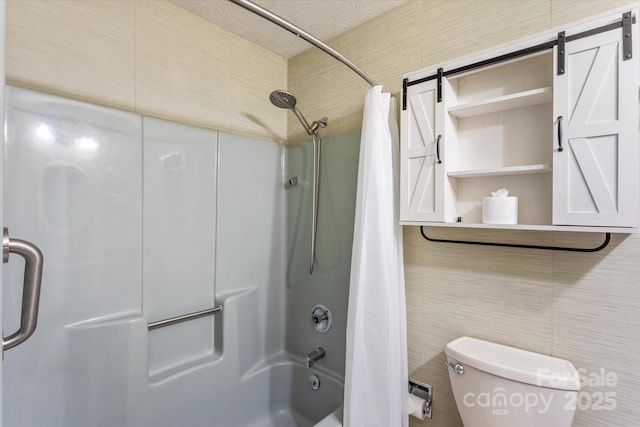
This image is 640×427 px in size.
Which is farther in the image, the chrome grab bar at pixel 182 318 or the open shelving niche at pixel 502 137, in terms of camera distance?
the chrome grab bar at pixel 182 318

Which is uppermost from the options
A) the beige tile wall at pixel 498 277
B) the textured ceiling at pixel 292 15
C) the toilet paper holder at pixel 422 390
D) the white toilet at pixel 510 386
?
the textured ceiling at pixel 292 15

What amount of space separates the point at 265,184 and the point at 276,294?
2.25ft

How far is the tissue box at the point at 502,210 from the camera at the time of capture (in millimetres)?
1123

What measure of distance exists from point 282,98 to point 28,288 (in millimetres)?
1214

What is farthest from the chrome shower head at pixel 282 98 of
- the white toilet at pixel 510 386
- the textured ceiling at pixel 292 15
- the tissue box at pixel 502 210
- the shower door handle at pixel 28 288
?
the white toilet at pixel 510 386

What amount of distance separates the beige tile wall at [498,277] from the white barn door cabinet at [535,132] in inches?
6.2

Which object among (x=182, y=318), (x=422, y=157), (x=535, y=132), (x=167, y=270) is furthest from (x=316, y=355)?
(x=535, y=132)

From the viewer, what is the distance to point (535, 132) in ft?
3.85

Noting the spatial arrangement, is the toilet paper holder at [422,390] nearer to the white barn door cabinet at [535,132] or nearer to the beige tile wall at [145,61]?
the white barn door cabinet at [535,132]

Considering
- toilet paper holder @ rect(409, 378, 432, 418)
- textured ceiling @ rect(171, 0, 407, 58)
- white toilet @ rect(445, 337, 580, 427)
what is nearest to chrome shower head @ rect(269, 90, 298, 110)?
textured ceiling @ rect(171, 0, 407, 58)

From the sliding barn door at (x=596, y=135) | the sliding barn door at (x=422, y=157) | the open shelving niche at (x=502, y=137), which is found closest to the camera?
the sliding barn door at (x=596, y=135)

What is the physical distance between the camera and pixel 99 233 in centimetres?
133

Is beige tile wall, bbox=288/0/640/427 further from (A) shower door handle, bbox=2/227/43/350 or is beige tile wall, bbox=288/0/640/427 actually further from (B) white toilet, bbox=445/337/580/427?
(A) shower door handle, bbox=2/227/43/350

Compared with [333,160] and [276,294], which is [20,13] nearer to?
[333,160]
